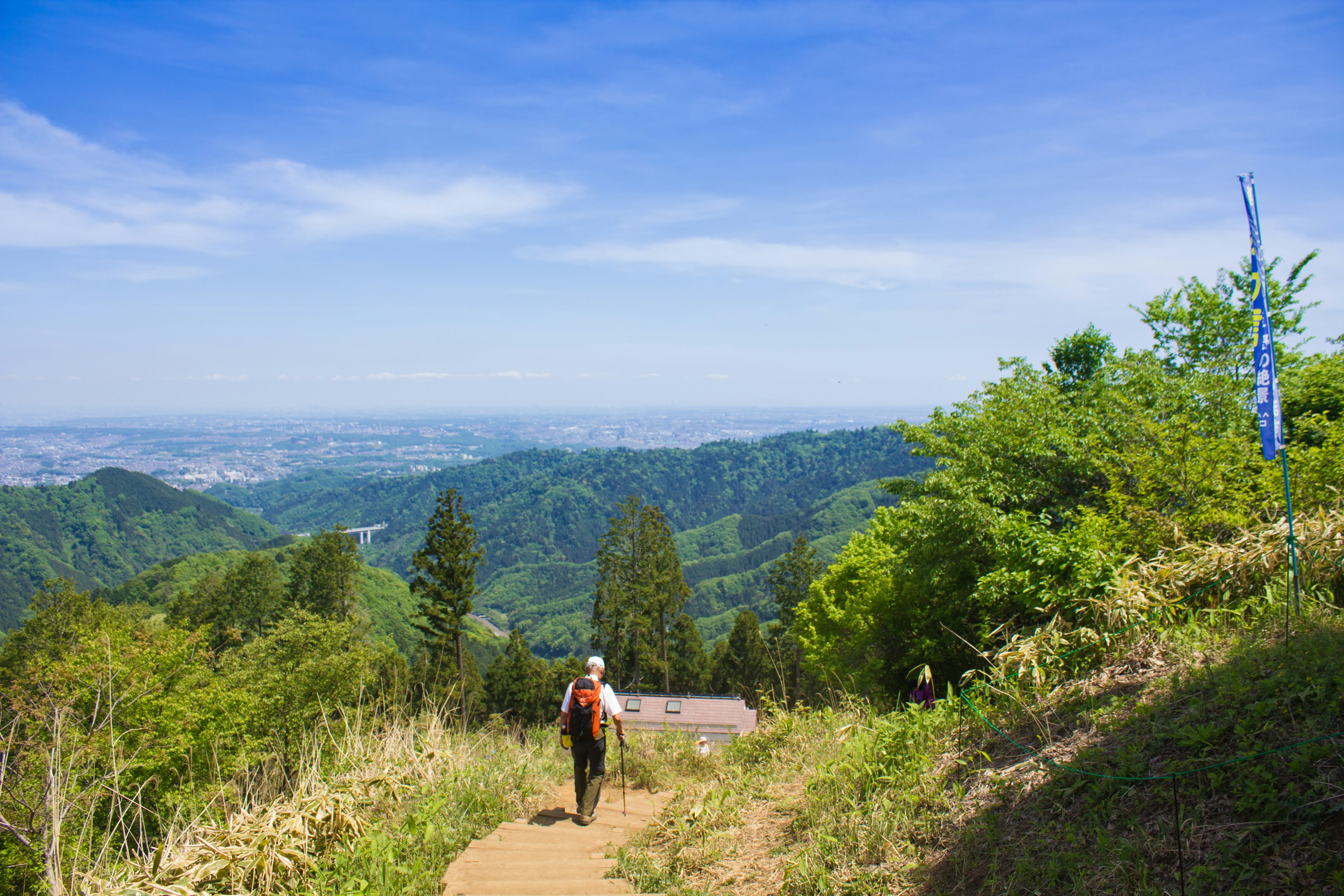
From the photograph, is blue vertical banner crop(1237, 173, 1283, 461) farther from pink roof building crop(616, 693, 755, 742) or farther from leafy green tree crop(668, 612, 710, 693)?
leafy green tree crop(668, 612, 710, 693)

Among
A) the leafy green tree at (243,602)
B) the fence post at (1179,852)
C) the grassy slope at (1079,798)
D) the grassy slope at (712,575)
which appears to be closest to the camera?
the fence post at (1179,852)

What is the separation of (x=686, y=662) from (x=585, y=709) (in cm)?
3903

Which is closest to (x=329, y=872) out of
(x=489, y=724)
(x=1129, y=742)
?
(x=489, y=724)

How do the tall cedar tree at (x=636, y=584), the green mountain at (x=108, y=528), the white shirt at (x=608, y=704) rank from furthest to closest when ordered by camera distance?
1. the green mountain at (x=108, y=528)
2. the tall cedar tree at (x=636, y=584)
3. the white shirt at (x=608, y=704)

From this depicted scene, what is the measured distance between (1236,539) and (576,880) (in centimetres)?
604

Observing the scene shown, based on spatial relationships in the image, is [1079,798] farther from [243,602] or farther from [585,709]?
[243,602]

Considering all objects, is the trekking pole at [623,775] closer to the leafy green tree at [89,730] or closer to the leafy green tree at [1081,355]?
the leafy green tree at [89,730]

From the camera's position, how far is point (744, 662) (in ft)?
140

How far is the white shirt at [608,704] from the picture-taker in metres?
5.85

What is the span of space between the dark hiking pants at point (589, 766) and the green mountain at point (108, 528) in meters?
130

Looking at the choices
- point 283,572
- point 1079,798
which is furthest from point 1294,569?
point 283,572

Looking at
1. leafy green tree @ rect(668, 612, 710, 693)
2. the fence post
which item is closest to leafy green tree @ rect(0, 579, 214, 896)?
the fence post

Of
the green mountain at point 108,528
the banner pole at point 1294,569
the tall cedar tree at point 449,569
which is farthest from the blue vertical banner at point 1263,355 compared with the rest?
the green mountain at point 108,528

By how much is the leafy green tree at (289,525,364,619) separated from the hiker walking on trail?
32112 millimetres
